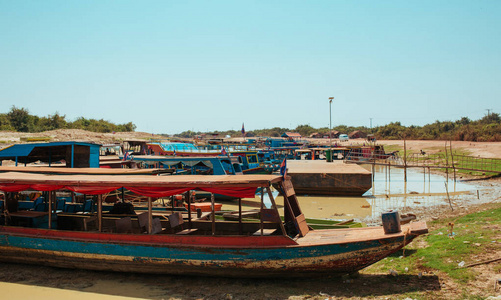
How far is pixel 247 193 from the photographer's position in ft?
23.1

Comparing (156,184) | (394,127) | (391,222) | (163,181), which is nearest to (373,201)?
(391,222)

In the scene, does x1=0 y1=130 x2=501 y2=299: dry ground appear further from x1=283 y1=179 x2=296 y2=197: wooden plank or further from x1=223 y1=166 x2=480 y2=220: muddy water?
x1=223 y1=166 x2=480 y2=220: muddy water

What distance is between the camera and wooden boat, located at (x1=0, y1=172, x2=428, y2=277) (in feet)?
21.9

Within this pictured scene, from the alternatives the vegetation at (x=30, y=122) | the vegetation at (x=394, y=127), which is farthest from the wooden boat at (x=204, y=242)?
the vegetation at (x=30, y=122)

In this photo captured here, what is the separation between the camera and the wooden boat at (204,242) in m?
6.66

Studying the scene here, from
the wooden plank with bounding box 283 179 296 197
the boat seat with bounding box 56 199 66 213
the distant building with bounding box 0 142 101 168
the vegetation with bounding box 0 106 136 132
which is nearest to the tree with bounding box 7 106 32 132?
the vegetation with bounding box 0 106 136 132

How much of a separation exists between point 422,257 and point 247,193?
152 inches

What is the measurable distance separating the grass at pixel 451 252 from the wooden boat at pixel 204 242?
88 centimetres

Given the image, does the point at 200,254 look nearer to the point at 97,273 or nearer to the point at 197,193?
the point at 97,273

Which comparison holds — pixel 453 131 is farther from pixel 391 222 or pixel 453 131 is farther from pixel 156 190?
pixel 156 190

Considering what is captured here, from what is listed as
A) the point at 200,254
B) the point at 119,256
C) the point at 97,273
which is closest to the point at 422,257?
the point at 200,254

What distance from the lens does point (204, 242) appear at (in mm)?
7168

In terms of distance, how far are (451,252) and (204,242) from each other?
492 cm

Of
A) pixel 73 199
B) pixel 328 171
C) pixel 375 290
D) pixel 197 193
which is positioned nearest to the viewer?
pixel 375 290
